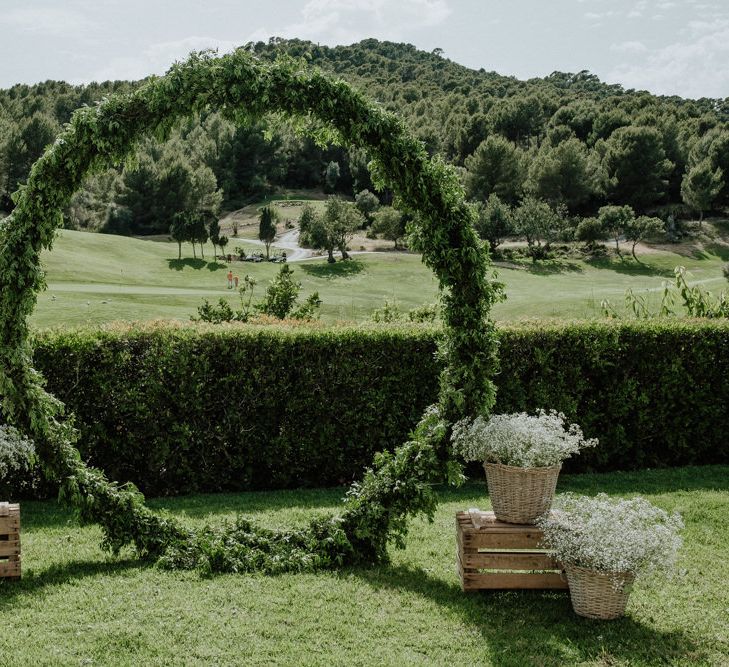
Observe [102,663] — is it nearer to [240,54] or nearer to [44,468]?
[44,468]

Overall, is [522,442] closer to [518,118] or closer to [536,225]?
[536,225]

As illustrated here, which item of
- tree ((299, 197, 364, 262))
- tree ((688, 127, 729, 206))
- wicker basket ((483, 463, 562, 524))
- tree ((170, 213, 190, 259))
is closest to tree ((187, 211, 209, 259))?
tree ((170, 213, 190, 259))

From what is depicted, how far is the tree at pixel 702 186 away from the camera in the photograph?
71.9 metres

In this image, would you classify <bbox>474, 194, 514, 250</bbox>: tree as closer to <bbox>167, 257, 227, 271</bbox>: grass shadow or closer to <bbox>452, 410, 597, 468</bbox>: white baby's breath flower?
<bbox>167, 257, 227, 271</bbox>: grass shadow

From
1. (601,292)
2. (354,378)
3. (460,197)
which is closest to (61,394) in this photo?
(354,378)

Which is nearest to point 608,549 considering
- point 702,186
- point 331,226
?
point 331,226

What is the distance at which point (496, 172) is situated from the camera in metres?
82.6

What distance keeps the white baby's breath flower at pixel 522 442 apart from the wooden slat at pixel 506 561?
765mm

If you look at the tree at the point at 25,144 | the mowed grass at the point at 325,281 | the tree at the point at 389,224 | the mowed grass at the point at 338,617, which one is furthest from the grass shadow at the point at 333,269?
the mowed grass at the point at 338,617

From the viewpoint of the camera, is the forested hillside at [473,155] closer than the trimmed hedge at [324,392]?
No

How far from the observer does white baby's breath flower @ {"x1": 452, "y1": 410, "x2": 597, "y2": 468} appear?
6.24m

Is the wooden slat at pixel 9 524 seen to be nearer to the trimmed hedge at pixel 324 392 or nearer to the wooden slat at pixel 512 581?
the trimmed hedge at pixel 324 392

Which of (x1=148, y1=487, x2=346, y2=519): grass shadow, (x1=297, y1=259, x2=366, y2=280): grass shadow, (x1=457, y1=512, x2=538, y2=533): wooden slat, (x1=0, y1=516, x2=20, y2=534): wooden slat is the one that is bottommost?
(x1=148, y1=487, x2=346, y2=519): grass shadow

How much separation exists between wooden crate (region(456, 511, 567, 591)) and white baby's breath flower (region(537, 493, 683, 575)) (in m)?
0.18
